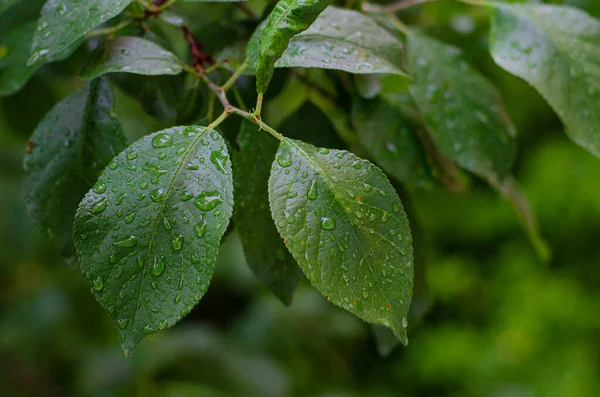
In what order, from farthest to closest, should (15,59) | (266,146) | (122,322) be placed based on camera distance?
(15,59)
(266,146)
(122,322)

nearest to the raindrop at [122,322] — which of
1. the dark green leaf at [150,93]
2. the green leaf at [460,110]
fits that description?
the dark green leaf at [150,93]

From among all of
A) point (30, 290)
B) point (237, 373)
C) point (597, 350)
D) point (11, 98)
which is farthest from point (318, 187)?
point (597, 350)

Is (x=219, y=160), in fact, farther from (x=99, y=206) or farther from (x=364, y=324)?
(x=364, y=324)

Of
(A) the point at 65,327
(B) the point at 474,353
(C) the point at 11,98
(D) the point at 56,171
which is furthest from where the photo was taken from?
(B) the point at 474,353

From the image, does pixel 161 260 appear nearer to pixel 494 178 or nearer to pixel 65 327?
pixel 494 178

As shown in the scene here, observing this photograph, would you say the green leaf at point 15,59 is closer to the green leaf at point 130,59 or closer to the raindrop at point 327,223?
the green leaf at point 130,59

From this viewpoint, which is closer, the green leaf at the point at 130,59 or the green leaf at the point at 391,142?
the green leaf at the point at 130,59

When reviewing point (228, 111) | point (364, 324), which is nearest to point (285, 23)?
point (228, 111)
